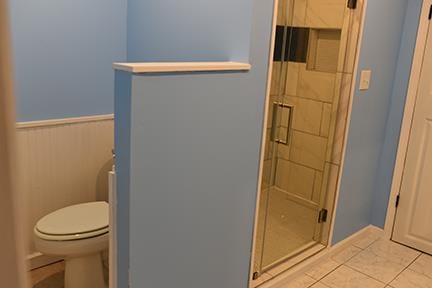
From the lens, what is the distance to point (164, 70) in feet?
4.55

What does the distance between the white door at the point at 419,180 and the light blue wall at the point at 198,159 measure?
134 centimetres

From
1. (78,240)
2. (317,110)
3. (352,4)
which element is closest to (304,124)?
(317,110)

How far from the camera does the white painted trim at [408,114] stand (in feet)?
8.21

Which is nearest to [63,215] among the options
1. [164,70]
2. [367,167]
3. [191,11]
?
[164,70]

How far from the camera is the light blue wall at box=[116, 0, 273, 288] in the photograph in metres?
1.43

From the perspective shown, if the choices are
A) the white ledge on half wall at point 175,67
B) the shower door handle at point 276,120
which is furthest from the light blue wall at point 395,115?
the white ledge on half wall at point 175,67

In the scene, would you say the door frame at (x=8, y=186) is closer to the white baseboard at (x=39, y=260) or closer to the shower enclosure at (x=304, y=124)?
the shower enclosure at (x=304, y=124)

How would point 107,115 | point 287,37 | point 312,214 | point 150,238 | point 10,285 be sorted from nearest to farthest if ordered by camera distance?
1. point 10,285
2. point 150,238
3. point 287,37
4. point 107,115
5. point 312,214

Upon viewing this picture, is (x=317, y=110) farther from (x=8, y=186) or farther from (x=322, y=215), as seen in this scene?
(x=8, y=186)

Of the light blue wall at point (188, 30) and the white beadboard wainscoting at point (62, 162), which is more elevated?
the light blue wall at point (188, 30)

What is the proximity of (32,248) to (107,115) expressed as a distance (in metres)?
0.85

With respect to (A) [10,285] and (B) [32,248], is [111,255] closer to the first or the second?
(B) [32,248]

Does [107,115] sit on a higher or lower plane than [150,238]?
higher

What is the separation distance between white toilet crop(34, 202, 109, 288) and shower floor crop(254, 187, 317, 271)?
2.59ft
